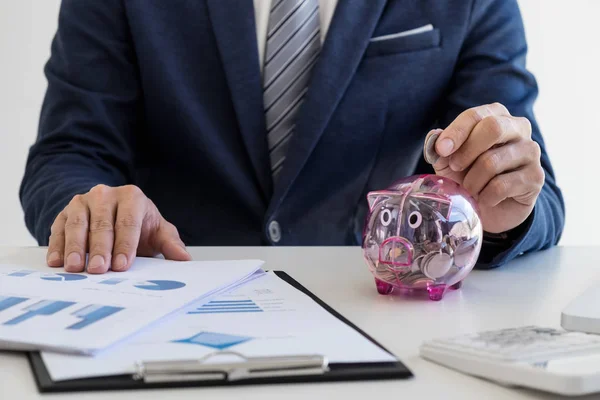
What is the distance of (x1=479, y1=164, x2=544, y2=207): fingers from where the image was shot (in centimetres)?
72

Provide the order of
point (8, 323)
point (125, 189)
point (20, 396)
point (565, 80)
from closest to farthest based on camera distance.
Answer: point (20, 396) → point (8, 323) → point (125, 189) → point (565, 80)

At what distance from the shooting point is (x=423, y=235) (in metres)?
0.60

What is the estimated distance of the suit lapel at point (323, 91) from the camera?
107 cm

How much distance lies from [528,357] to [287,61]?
755 mm

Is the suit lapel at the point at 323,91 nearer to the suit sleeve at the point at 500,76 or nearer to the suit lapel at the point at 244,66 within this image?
the suit lapel at the point at 244,66

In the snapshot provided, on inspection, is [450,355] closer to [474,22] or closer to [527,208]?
[527,208]

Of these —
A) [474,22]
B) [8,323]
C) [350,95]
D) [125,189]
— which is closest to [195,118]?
[350,95]

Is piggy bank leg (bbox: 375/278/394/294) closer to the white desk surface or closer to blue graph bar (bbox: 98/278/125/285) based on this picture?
the white desk surface

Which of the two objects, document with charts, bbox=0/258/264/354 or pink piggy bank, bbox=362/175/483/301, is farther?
pink piggy bank, bbox=362/175/483/301

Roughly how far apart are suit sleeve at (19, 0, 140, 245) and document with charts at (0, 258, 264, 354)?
40 cm

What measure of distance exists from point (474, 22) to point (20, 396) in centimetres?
93

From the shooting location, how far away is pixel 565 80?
227 centimetres

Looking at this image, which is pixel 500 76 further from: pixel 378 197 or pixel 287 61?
pixel 378 197

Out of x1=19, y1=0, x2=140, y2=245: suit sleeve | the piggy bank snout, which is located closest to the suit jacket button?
x1=19, y1=0, x2=140, y2=245: suit sleeve
